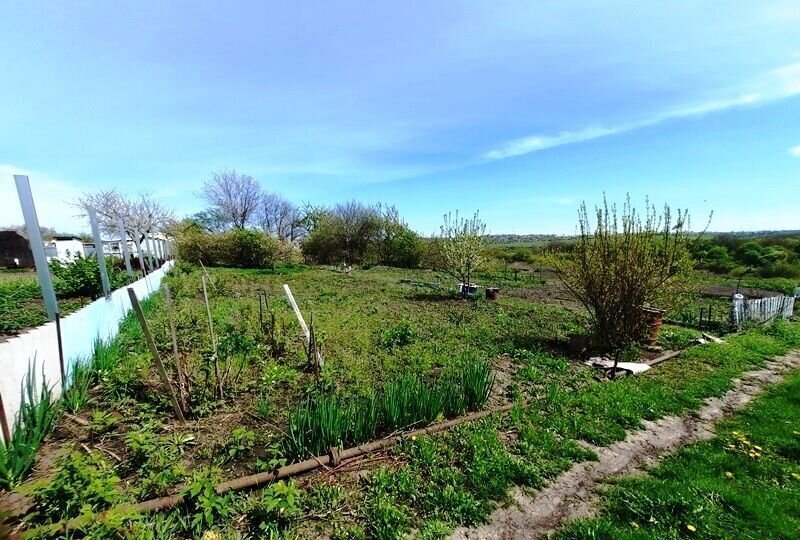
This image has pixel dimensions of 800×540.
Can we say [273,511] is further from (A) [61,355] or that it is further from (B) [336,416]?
(A) [61,355]

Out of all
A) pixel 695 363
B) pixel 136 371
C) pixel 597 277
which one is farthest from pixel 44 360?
pixel 695 363

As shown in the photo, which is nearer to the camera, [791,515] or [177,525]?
[177,525]

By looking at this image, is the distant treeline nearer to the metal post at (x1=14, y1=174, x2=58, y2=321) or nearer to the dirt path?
the dirt path

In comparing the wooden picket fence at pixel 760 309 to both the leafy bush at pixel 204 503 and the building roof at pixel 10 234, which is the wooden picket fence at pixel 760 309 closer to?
the leafy bush at pixel 204 503

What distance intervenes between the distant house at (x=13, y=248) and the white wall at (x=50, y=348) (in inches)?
827

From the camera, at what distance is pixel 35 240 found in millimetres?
4184

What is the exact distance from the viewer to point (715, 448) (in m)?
3.49

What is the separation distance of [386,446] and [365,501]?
65 centimetres

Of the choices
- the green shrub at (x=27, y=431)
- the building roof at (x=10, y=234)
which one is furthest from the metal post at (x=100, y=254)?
the building roof at (x=10, y=234)

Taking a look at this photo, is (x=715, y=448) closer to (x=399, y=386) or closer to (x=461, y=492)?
(x=461, y=492)

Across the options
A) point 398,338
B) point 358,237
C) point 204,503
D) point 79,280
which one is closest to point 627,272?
point 398,338

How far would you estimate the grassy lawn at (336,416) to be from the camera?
93.4 inches

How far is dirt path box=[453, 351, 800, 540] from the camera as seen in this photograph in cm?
248

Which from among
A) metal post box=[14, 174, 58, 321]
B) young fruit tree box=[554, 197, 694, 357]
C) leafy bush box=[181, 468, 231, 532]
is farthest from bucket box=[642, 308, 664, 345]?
metal post box=[14, 174, 58, 321]
